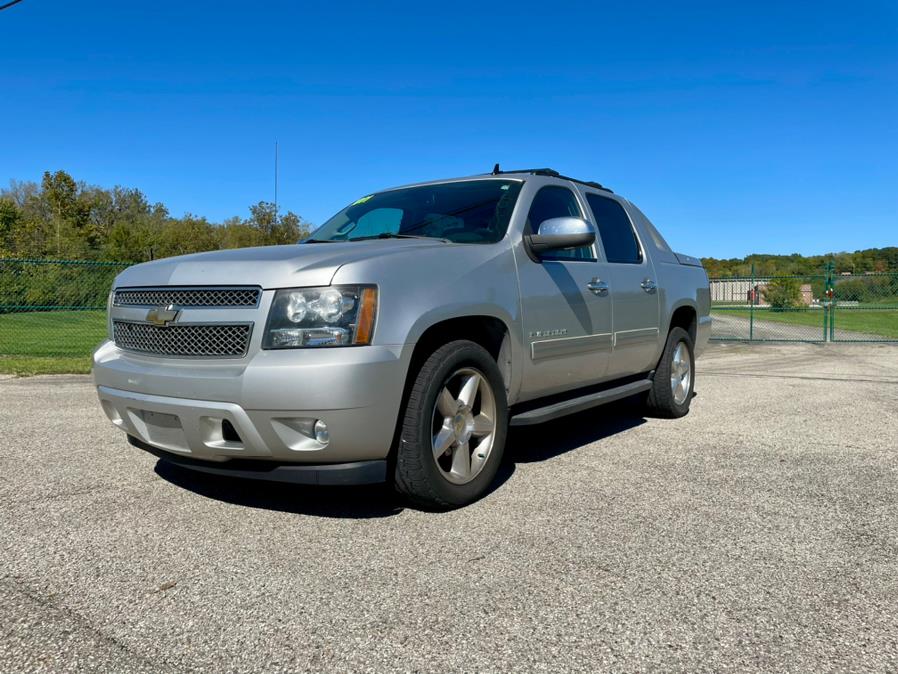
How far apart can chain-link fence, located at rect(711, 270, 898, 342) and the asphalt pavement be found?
10.5 metres

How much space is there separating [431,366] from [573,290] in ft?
4.83

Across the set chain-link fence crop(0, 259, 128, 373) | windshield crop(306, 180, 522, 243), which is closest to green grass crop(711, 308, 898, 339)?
chain-link fence crop(0, 259, 128, 373)

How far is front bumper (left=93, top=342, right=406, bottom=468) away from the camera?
301 cm

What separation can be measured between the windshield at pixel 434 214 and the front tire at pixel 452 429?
0.87 m

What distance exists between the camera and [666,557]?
117 inches

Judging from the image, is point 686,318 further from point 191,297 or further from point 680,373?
point 191,297

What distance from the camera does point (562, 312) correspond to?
433 centimetres

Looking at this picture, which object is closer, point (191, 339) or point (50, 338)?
point (191, 339)

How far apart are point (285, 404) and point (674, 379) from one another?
163 inches

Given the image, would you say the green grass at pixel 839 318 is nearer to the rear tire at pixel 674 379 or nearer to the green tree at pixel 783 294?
the green tree at pixel 783 294

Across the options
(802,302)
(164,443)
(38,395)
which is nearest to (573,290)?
(164,443)

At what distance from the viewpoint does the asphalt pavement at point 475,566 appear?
87.0 inches

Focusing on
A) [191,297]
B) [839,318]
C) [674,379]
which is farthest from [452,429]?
[839,318]

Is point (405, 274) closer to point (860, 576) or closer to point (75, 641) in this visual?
point (75, 641)
